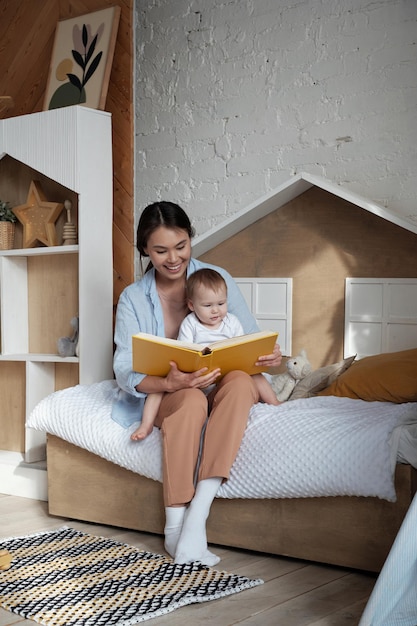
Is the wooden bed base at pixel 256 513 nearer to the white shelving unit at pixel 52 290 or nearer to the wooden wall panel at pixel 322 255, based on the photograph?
the white shelving unit at pixel 52 290

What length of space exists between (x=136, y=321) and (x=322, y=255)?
75 cm

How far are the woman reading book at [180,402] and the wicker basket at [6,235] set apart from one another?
89 cm

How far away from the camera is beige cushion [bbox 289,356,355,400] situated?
101 inches

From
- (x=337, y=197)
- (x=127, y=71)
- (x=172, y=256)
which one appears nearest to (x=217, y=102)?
(x=127, y=71)

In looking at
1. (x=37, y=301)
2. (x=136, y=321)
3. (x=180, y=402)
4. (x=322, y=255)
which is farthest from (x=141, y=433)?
(x=37, y=301)

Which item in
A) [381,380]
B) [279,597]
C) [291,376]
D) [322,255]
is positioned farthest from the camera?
[322,255]

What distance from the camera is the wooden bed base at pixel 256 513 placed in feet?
6.51

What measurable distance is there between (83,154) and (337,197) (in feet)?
3.00

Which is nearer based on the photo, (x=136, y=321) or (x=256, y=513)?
(x=256, y=513)

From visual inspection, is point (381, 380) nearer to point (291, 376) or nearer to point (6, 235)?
point (291, 376)

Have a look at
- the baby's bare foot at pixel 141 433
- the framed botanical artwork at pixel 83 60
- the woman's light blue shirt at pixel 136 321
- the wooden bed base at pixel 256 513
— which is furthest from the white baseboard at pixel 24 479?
the framed botanical artwork at pixel 83 60

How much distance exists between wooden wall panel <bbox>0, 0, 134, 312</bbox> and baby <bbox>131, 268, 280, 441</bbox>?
1118 mm

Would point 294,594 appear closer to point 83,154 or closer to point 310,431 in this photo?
point 310,431

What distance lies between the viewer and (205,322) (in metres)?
2.40
